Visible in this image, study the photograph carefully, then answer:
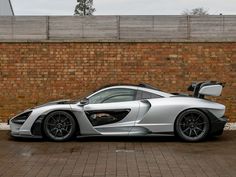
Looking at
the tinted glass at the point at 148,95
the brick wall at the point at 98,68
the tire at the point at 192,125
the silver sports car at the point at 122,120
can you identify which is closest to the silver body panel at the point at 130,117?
the silver sports car at the point at 122,120

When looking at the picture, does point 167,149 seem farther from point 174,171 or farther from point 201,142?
point 174,171

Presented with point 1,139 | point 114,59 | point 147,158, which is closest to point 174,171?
point 147,158

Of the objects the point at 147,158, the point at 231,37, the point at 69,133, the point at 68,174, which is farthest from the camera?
the point at 231,37

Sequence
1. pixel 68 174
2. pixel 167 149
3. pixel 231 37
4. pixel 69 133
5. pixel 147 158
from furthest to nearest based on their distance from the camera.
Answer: pixel 231 37 < pixel 69 133 < pixel 167 149 < pixel 147 158 < pixel 68 174

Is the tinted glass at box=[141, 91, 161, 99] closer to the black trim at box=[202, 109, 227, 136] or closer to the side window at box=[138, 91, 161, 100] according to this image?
the side window at box=[138, 91, 161, 100]

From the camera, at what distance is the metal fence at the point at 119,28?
1321 cm

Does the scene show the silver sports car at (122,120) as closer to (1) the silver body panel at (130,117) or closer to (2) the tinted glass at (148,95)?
(1) the silver body panel at (130,117)

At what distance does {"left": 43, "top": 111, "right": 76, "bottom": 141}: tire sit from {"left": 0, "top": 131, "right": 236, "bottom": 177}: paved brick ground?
0.75 feet

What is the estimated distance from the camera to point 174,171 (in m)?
7.60

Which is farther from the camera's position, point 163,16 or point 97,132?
point 163,16

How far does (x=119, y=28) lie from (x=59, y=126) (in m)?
3.71

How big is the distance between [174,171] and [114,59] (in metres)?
6.06

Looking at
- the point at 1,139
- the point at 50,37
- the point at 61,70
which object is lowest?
the point at 1,139

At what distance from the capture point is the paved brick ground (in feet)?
24.8
